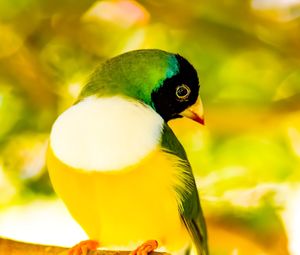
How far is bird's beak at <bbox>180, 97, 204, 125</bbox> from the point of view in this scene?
1.43 metres

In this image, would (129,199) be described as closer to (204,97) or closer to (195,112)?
(195,112)

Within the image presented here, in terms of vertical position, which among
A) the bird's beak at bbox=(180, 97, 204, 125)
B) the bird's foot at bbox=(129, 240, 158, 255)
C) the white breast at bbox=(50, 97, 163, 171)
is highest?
the bird's beak at bbox=(180, 97, 204, 125)

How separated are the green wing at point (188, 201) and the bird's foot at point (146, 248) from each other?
91 millimetres

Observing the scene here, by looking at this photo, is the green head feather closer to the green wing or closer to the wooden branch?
the green wing

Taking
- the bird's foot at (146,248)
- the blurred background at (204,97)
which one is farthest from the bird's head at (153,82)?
the bird's foot at (146,248)

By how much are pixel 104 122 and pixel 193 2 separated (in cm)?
45

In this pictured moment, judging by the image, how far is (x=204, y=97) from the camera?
1546mm

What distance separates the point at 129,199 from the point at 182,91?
27cm

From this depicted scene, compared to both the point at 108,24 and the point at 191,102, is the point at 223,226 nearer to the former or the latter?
the point at 191,102

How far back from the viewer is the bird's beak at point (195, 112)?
143 centimetres

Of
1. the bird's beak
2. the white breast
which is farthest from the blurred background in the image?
the white breast

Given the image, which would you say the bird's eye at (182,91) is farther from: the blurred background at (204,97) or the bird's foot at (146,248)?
the bird's foot at (146,248)

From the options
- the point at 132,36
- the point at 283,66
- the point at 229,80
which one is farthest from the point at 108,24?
the point at 283,66

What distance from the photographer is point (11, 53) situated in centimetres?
160
